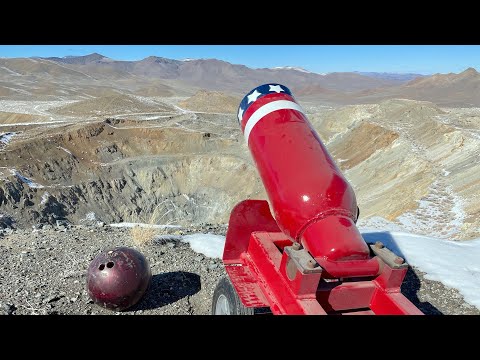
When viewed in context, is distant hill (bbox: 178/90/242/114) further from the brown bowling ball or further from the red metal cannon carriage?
the red metal cannon carriage

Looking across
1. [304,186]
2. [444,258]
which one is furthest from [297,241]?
[444,258]

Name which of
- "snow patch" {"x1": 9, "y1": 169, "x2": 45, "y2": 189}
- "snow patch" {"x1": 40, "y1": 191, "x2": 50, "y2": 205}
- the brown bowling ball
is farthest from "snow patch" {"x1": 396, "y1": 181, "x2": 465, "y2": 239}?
"snow patch" {"x1": 9, "y1": 169, "x2": 45, "y2": 189}

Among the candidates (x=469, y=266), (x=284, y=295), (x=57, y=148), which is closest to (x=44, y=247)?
(x=284, y=295)

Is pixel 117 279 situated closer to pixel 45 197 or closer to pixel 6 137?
pixel 45 197

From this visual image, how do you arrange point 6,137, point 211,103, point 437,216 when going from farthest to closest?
point 211,103
point 6,137
point 437,216

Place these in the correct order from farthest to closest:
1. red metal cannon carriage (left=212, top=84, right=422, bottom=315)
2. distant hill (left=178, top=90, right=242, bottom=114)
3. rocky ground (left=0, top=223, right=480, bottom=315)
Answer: distant hill (left=178, top=90, right=242, bottom=114), rocky ground (left=0, top=223, right=480, bottom=315), red metal cannon carriage (left=212, top=84, right=422, bottom=315)

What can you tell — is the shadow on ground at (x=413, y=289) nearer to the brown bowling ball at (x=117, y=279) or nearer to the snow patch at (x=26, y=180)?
the brown bowling ball at (x=117, y=279)

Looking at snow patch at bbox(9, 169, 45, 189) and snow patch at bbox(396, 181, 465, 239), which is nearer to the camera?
snow patch at bbox(396, 181, 465, 239)
